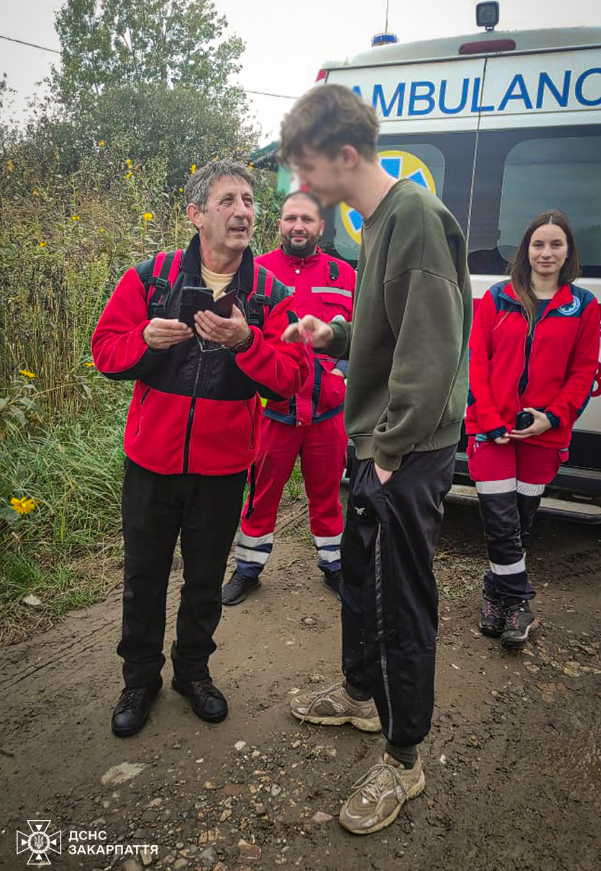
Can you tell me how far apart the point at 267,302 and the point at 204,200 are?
410mm

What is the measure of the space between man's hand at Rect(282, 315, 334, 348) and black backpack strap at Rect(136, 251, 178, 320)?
0.48 metres

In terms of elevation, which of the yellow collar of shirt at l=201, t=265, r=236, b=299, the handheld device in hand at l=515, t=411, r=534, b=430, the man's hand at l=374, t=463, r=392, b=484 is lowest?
the handheld device in hand at l=515, t=411, r=534, b=430

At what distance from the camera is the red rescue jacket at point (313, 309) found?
3369 millimetres

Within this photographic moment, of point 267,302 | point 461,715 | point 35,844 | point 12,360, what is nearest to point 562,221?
point 267,302

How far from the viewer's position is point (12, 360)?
4.37 m

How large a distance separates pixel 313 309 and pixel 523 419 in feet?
3.92

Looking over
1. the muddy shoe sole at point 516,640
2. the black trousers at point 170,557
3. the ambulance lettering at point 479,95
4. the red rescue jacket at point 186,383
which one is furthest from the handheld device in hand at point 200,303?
the ambulance lettering at point 479,95

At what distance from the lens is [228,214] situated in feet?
7.21

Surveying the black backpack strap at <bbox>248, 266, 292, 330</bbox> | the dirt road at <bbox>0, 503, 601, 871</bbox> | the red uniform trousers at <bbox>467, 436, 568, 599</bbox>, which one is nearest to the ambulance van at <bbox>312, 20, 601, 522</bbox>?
the red uniform trousers at <bbox>467, 436, 568, 599</bbox>

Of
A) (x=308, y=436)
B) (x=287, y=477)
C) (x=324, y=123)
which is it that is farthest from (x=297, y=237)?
(x=324, y=123)

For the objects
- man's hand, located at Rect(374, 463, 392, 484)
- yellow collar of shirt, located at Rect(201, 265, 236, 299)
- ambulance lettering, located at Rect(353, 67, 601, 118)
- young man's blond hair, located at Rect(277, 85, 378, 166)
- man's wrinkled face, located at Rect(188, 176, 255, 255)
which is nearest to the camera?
young man's blond hair, located at Rect(277, 85, 378, 166)

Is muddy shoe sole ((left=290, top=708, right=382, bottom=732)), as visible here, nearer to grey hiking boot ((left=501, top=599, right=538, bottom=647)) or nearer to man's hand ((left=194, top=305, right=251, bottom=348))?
grey hiking boot ((left=501, top=599, right=538, bottom=647))

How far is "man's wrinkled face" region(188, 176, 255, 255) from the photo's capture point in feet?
7.21

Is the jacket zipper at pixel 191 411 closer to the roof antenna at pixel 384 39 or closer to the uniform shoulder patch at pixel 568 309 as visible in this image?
the uniform shoulder patch at pixel 568 309
